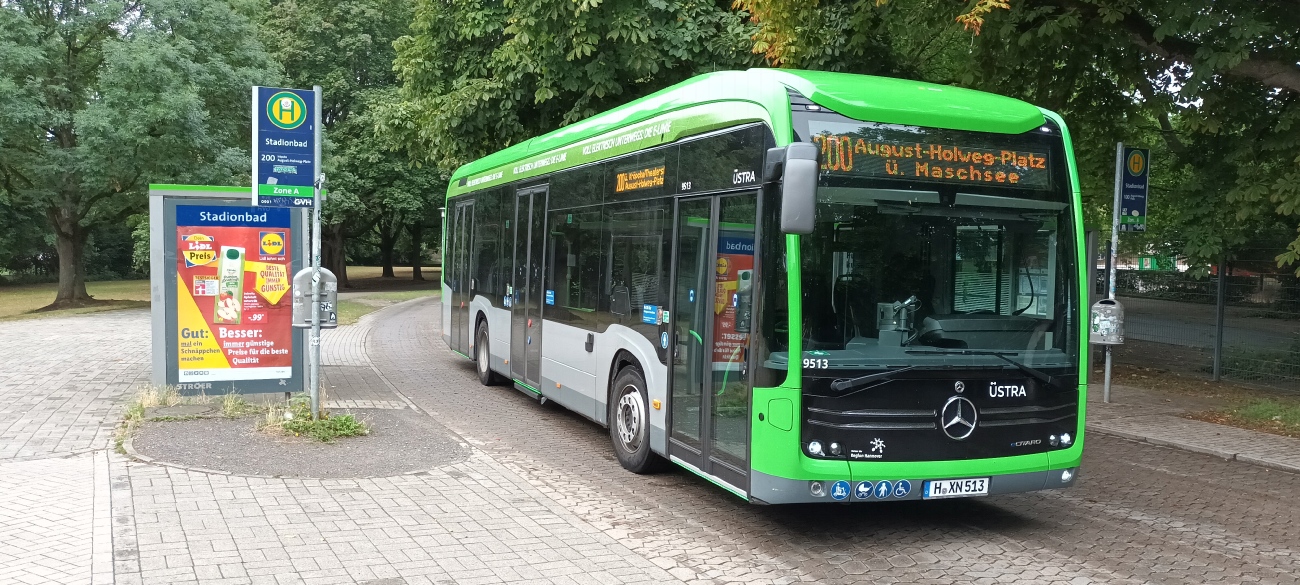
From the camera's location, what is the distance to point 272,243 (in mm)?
10398

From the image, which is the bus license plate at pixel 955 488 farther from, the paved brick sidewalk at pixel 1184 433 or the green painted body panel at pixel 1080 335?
the paved brick sidewalk at pixel 1184 433

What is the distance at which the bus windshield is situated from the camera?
583 cm

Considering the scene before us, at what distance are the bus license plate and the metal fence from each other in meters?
9.57

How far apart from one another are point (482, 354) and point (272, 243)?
12.5 ft

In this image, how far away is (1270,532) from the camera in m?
6.84

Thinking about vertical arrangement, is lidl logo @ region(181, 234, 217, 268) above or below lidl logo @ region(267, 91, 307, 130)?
below

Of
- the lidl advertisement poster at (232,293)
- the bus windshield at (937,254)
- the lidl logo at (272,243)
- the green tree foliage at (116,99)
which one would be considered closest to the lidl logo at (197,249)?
the lidl advertisement poster at (232,293)

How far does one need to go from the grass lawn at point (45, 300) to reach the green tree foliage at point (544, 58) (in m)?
15.2

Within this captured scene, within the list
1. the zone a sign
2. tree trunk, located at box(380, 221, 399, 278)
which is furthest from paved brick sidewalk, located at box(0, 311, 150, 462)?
tree trunk, located at box(380, 221, 399, 278)

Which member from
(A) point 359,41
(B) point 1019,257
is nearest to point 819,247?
(B) point 1019,257

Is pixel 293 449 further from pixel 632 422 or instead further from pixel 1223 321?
pixel 1223 321

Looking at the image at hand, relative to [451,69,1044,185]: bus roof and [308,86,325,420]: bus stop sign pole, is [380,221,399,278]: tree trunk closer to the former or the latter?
[308,86,325,420]: bus stop sign pole

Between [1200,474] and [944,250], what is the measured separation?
15.3 feet

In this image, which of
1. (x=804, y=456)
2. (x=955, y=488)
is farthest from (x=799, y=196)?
(x=955, y=488)
